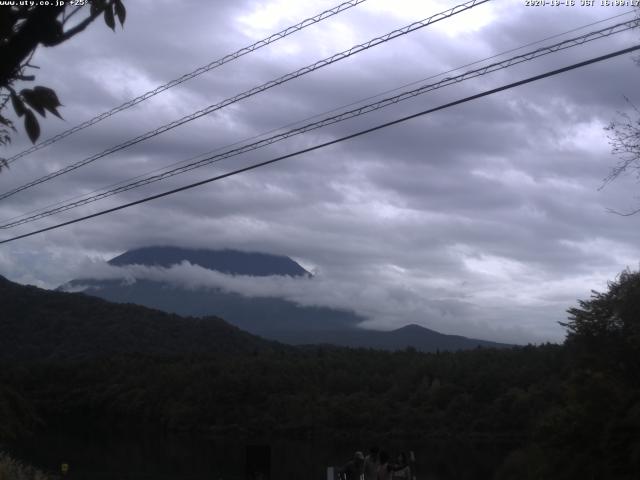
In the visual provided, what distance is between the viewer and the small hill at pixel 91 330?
121000 millimetres

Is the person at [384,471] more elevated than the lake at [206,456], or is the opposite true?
the person at [384,471]

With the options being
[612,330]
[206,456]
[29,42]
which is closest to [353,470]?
[612,330]

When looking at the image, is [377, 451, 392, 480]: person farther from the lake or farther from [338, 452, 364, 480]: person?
the lake

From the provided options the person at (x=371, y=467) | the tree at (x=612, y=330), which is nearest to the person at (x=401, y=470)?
the person at (x=371, y=467)

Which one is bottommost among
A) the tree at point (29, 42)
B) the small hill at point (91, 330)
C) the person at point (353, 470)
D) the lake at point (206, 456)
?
the lake at point (206, 456)

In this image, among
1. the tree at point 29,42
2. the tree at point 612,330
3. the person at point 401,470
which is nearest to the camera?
the tree at point 29,42

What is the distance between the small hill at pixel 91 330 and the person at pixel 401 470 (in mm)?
101011

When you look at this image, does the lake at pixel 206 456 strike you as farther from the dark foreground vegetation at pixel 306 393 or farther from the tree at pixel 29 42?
the tree at pixel 29 42

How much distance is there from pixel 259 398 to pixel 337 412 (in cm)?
1146

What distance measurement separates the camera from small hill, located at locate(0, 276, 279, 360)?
12100 centimetres

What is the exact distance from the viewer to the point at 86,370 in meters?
99.6

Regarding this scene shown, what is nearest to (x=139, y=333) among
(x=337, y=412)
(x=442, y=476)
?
(x=337, y=412)

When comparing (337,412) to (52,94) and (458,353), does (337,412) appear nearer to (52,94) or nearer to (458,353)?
(458,353)

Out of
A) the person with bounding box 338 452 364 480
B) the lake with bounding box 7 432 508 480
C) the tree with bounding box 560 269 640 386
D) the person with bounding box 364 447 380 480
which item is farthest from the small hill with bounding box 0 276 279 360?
the person with bounding box 364 447 380 480
